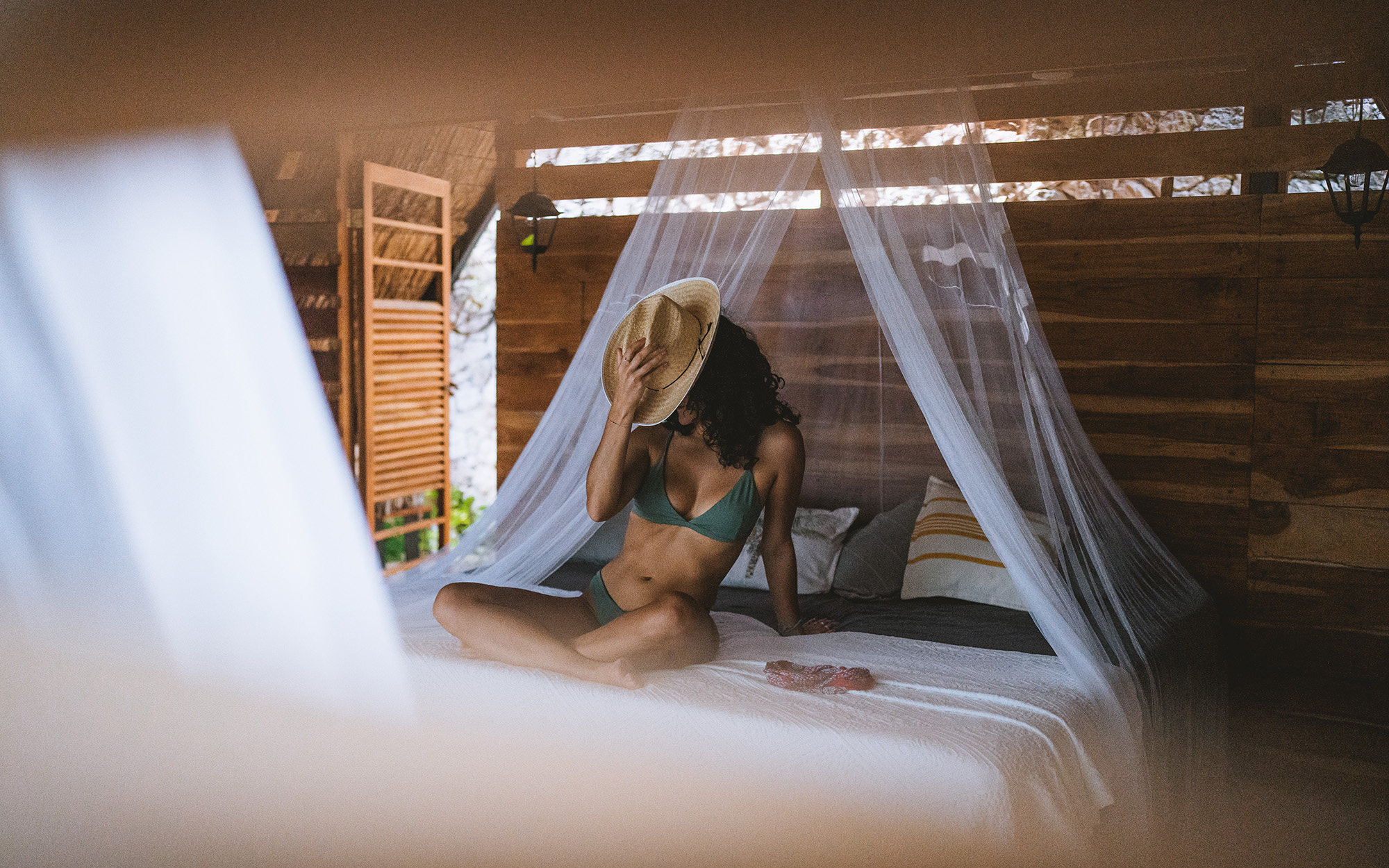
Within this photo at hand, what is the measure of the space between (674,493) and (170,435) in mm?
1880

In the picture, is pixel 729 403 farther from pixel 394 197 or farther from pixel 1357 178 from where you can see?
pixel 394 197

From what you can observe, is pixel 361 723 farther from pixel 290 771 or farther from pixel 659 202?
pixel 659 202

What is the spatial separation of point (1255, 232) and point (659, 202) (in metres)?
1.94

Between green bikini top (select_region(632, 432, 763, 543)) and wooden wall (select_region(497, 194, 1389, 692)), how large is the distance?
5.35 ft

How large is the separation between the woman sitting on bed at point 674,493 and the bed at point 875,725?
103mm

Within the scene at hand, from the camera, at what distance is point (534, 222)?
4.02 m

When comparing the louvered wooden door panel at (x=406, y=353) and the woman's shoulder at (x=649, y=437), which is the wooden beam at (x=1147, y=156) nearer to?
the woman's shoulder at (x=649, y=437)

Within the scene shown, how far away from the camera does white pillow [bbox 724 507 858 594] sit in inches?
125

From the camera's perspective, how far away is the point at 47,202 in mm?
484

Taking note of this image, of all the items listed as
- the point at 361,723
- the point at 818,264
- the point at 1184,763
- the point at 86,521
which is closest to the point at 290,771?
the point at 361,723

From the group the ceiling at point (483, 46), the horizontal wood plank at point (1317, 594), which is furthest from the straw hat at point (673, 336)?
the horizontal wood plank at point (1317, 594)

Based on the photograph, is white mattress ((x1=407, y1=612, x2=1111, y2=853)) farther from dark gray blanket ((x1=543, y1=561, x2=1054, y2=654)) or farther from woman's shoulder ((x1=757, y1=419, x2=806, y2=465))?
woman's shoulder ((x1=757, y1=419, x2=806, y2=465))

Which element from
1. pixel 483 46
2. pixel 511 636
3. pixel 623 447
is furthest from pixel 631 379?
pixel 483 46

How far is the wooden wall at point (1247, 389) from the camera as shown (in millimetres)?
3113
